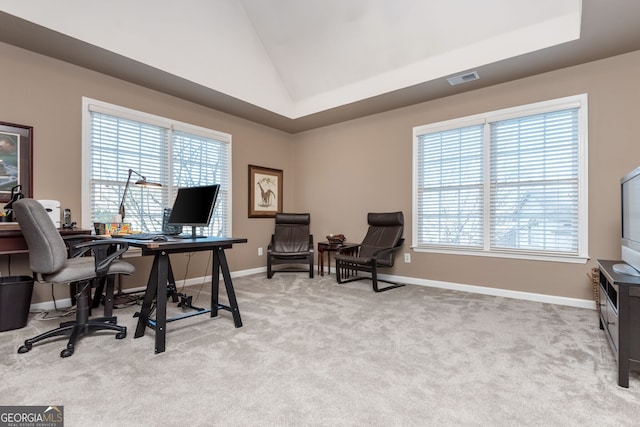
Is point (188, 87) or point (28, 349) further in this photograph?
point (188, 87)

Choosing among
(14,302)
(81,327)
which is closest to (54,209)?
(14,302)

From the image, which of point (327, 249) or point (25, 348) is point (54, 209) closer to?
point (25, 348)

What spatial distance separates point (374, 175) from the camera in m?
4.89

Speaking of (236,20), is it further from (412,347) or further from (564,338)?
(564,338)

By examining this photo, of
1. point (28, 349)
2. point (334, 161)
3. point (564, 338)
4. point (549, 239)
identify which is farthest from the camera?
point (334, 161)

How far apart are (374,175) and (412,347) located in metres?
3.03

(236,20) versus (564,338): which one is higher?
(236,20)

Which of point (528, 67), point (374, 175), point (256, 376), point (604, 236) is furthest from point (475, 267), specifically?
point (256, 376)

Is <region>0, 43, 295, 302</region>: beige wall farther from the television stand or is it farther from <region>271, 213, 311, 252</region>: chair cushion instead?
the television stand

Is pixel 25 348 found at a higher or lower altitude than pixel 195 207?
lower

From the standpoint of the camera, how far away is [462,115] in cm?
410

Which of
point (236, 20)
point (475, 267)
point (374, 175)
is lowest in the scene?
point (475, 267)

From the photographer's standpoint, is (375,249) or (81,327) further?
(375,249)

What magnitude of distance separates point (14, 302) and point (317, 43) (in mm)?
4073
